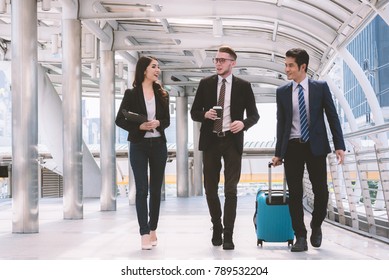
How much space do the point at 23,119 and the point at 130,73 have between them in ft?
29.2

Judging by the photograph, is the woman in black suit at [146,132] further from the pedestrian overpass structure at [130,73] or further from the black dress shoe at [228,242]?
the black dress shoe at [228,242]

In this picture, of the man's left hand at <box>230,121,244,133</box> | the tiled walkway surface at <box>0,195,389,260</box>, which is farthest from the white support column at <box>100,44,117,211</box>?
the man's left hand at <box>230,121,244,133</box>

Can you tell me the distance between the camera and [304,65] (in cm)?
562

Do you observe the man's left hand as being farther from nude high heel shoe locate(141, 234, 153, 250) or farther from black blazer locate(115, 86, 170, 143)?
nude high heel shoe locate(141, 234, 153, 250)

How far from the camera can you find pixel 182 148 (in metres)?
23.9

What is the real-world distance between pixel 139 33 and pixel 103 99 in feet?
5.78

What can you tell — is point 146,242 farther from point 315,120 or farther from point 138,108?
point 315,120

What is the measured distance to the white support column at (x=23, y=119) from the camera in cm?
865

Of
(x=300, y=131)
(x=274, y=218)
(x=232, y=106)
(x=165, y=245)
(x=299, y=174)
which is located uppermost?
(x=232, y=106)

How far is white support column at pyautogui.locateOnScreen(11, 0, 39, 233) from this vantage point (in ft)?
28.4

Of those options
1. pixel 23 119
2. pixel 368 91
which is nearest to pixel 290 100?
pixel 23 119

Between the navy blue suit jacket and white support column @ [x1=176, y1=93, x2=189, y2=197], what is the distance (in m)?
18.3

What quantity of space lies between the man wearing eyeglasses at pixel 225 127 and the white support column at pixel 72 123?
582 cm

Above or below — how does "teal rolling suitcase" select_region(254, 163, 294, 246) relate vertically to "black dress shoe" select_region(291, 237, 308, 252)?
above
